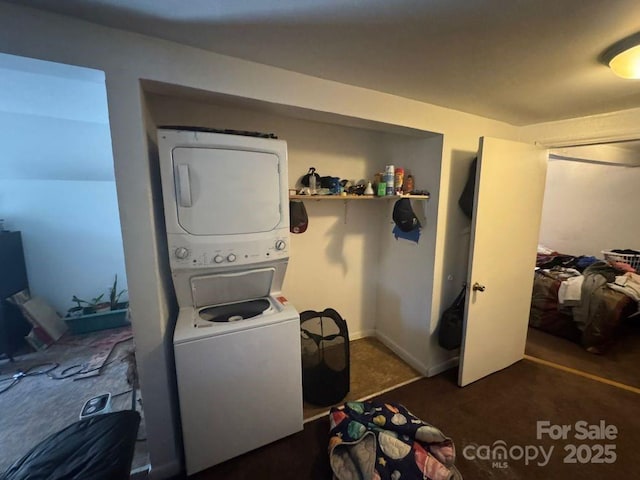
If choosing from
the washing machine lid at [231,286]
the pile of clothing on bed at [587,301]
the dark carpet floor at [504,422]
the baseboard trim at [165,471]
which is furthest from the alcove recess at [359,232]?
the pile of clothing on bed at [587,301]

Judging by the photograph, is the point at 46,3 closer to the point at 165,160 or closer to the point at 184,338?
the point at 165,160

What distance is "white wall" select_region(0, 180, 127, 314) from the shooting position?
8.91 ft

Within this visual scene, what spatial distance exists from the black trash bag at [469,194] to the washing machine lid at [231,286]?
5.15 ft

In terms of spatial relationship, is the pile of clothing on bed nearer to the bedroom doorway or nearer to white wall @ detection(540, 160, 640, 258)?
the bedroom doorway

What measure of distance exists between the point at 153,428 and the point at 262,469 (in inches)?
24.7

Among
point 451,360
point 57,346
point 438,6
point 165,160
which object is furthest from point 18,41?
point 451,360

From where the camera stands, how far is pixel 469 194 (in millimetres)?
2043

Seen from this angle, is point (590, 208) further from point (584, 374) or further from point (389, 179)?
point (389, 179)

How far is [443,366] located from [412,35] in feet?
7.84

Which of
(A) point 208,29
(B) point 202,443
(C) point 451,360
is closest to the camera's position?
(A) point 208,29

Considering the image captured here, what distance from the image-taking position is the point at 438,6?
2.90 feet

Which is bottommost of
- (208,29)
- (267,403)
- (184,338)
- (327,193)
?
(267,403)

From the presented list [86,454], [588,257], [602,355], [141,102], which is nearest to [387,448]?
[86,454]

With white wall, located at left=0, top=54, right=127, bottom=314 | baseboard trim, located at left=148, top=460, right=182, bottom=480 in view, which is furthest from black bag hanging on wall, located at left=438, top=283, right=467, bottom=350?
white wall, located at left=0, top=54, right=127, bottom=314
